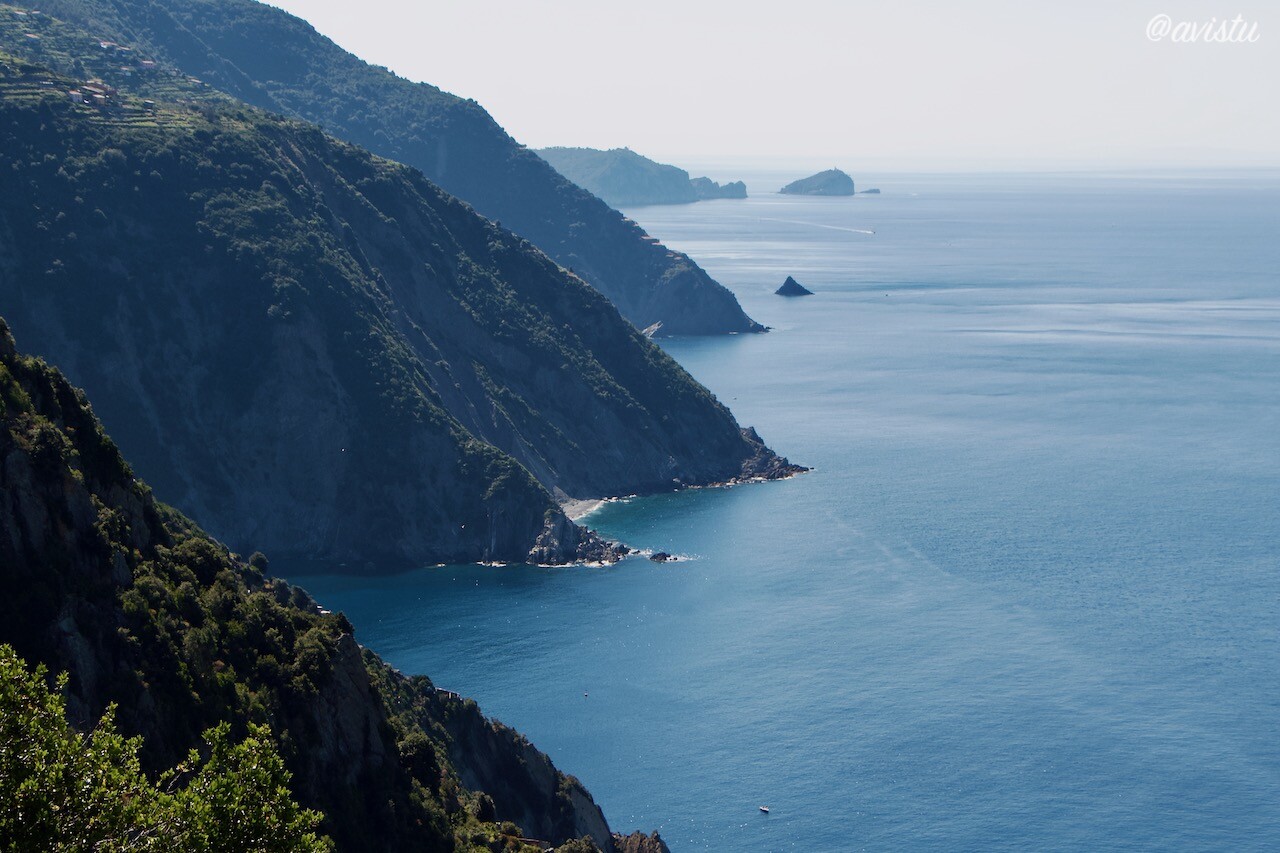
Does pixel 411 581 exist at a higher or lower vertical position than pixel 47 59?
lower

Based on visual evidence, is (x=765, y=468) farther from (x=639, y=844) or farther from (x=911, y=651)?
(x=639, y=844)

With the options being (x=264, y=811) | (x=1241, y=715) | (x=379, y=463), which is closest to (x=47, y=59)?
(x=379, y=463)

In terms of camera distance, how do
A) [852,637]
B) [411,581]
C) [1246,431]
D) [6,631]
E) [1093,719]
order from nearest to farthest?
[6,631]
[1093,719]
[852,637]
[411,581]
[1246,431]

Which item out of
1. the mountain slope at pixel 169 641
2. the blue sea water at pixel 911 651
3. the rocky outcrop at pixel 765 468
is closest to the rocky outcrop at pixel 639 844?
the blue sea water at pixel 911 651

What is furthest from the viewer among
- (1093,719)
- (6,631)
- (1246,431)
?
(1246,431)

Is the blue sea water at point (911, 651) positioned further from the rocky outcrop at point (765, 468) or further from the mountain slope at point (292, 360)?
the mountain slope at point (292, 360)

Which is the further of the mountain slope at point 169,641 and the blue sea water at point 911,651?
the blue sea water at point 911,651

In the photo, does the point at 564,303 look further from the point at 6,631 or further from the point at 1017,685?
the point at 6,631
